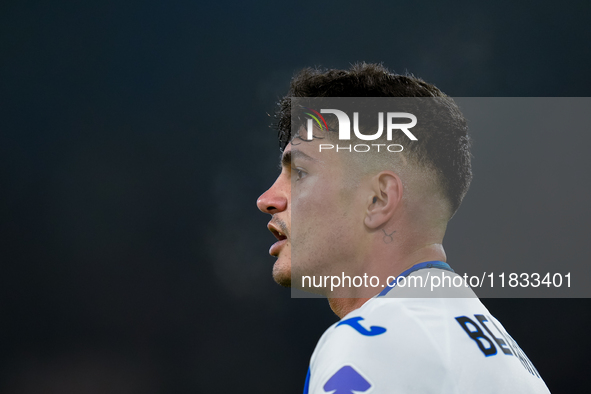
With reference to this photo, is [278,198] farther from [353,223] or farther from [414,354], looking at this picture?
[414,354]

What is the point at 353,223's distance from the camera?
194 centimetres

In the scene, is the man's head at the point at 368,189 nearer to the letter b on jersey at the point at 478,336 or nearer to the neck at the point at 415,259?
the neck at the point at 415,259

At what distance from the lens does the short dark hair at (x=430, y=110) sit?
2096mm

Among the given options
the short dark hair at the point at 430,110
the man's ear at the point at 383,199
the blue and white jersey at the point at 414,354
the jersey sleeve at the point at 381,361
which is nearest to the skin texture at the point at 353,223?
the man's ear at the point at 383,199

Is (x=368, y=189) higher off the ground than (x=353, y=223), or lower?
higher

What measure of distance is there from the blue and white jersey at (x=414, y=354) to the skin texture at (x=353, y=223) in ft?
1.10

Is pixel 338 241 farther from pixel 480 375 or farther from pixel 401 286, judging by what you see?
pixel 480 375

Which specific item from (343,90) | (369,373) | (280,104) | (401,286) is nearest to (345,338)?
(369,373)

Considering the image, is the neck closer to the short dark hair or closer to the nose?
the short dark hair

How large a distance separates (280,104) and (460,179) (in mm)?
1108

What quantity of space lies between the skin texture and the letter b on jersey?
0.40 metres

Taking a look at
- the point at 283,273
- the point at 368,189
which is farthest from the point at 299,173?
the point at 283,273

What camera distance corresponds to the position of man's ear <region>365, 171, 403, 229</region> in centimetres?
192

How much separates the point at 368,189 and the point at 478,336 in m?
0.74
